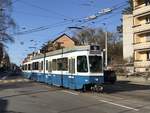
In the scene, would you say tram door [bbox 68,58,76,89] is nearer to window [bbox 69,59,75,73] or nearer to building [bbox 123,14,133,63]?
window [bbox 69,59,75,73]

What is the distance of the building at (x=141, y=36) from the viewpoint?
68419 mm

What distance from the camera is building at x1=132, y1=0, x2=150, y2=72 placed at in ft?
224

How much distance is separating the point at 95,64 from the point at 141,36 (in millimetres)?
41629

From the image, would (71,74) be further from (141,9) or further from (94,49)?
(141,9)

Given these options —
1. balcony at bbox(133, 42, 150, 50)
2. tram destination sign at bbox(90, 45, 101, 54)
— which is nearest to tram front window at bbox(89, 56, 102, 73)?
tram destination sign at bbox(90, 45, 101, 54)

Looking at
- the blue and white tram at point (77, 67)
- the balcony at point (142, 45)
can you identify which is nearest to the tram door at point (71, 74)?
the blue and white tram at point (77, 67)

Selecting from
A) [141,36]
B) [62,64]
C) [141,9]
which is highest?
[141,9]

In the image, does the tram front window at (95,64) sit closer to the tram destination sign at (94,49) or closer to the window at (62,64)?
the tram destination sign at (94,49)

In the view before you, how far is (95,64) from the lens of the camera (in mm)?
31547

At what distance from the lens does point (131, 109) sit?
20328mm

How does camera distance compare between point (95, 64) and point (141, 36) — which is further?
point (141, 36)

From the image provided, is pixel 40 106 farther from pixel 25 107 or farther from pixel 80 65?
→ pixel 80 65

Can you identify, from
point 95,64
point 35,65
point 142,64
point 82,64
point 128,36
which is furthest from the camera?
point 128,36

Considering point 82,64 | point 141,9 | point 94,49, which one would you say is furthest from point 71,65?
point 141,9
